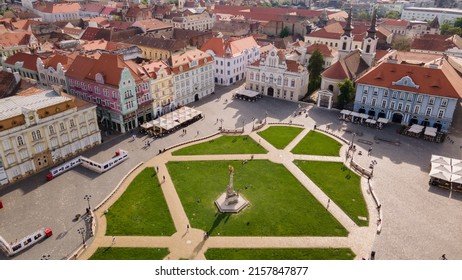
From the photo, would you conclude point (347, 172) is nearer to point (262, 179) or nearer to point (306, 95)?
point (262, 179)

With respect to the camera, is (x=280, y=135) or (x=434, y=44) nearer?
(x=280, y=135)

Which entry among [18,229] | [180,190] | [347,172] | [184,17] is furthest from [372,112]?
[184,17]

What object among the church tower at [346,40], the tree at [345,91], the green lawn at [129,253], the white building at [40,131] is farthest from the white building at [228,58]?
the green lawn at [129,253]

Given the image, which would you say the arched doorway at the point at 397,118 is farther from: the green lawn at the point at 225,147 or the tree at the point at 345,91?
the green lawn at the point at 225,147

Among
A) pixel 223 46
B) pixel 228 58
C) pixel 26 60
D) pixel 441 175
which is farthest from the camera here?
pixel 223 46

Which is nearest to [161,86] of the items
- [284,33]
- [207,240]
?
[207,240]

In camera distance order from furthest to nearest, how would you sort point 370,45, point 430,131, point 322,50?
1. point 322,50
2. point 370,45
3. point 430,131

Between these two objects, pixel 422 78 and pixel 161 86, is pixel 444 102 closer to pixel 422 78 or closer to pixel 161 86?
pixel 422 78
